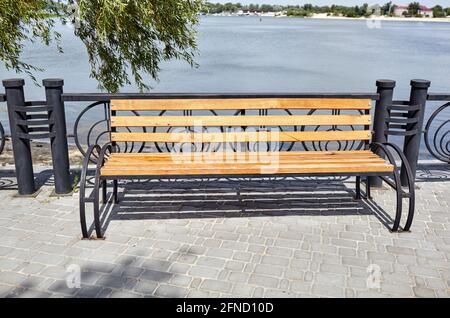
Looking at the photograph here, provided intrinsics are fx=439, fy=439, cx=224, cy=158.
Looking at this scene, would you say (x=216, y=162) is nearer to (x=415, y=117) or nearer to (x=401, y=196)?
(x=401, y=196)

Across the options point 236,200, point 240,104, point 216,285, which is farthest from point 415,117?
point 216,285

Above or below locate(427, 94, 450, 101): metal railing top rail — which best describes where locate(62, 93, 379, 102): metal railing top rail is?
above

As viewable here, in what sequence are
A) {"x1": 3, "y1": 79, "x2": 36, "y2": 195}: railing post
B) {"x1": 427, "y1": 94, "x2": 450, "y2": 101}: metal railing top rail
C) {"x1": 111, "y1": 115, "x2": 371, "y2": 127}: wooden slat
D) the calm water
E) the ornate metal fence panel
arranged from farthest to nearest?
the calm water
the ornate metal fence panel
{"x1": 427, "y1": 94, "x2": 450, "y2": 101}: metal railing top rail
{"x1": 3, "y1": 79, "x2": 36, "y2": 195}: railing post
{"x1": 111, "y1": 115, "x2": 371, "y2": 127}: wooden slat

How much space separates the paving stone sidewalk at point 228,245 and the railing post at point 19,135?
0.18m

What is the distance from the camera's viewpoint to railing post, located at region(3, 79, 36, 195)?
15.3ft

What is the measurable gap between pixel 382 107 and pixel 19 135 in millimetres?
4028

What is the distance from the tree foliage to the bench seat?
255 cm

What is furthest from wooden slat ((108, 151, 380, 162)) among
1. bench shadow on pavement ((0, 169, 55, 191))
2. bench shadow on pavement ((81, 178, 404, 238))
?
bench shadow on pavement ((0, 169, 55, 191))

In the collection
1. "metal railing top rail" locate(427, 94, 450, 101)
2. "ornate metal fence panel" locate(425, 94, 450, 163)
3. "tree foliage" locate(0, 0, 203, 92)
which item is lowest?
"ornate metal fence panel" locate(425, 94, 450, 163)

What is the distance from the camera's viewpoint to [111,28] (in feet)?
20.4

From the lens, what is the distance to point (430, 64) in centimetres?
2595

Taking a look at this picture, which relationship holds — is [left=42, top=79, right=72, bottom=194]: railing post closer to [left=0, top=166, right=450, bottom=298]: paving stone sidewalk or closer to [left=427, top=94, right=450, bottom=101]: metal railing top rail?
[left=0, top=166, right=450, bottom=298]: paving stone sidewalk
